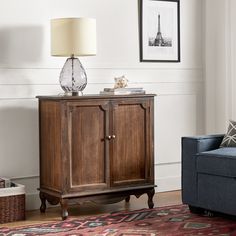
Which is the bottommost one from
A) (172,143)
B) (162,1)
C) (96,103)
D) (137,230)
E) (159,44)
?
(137,230)

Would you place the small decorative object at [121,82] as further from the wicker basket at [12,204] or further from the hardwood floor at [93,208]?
the wicker basket at [12,204]

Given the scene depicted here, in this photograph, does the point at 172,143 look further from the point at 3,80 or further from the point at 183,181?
the point at 3,80

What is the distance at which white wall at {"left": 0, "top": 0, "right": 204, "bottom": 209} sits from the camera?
4.92 m

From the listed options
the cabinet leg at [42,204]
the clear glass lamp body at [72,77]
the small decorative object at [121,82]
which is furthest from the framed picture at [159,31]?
the cabinet leg at [42,204]

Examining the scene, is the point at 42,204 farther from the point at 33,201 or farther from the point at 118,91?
the point at 118,91

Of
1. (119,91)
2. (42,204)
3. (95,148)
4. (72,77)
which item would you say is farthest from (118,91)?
(42,204)

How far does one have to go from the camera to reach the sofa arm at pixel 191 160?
4648 millimetres

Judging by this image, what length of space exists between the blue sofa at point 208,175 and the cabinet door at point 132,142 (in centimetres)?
38

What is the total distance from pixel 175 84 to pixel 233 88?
55cm

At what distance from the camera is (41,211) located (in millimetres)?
4930

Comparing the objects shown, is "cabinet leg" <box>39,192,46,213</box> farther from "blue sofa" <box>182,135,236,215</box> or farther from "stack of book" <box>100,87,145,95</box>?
"blue sofa" <box>182,135,236,215</box>

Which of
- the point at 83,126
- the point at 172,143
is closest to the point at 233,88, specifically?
the point at 172,143

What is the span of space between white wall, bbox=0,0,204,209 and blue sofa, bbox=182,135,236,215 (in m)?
1.03

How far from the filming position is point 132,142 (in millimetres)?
4934
